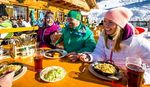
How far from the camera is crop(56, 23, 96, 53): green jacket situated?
2.66 meters

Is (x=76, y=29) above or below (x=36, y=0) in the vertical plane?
below

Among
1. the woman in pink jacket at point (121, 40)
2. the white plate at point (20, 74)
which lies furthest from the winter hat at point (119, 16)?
the white plate at point (20, 74)

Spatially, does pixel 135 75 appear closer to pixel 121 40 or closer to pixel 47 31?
pixel 121 40

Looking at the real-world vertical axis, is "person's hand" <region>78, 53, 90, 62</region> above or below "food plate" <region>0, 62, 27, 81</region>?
above

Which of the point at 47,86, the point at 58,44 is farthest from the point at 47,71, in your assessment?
the point at 58,44

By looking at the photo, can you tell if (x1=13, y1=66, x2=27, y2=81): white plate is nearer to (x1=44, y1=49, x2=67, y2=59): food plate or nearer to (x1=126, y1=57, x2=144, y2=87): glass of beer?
(x1=44, y1=49, x2=67, y2=59): food plate

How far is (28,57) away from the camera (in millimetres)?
1719

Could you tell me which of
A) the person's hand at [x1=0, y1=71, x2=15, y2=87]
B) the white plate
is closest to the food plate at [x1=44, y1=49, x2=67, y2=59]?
the white plate

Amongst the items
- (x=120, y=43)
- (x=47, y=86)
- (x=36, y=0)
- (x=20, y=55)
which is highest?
(x=36, y=0)

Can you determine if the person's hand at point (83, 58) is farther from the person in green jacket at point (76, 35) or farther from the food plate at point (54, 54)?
the person in green jacket at point (76, 35)

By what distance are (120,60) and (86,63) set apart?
1.39ft

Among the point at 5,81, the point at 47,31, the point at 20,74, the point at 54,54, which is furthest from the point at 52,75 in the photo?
the point at 47,31

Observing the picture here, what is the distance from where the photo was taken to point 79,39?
2.74m

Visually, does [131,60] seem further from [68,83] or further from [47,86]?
[47,86]
